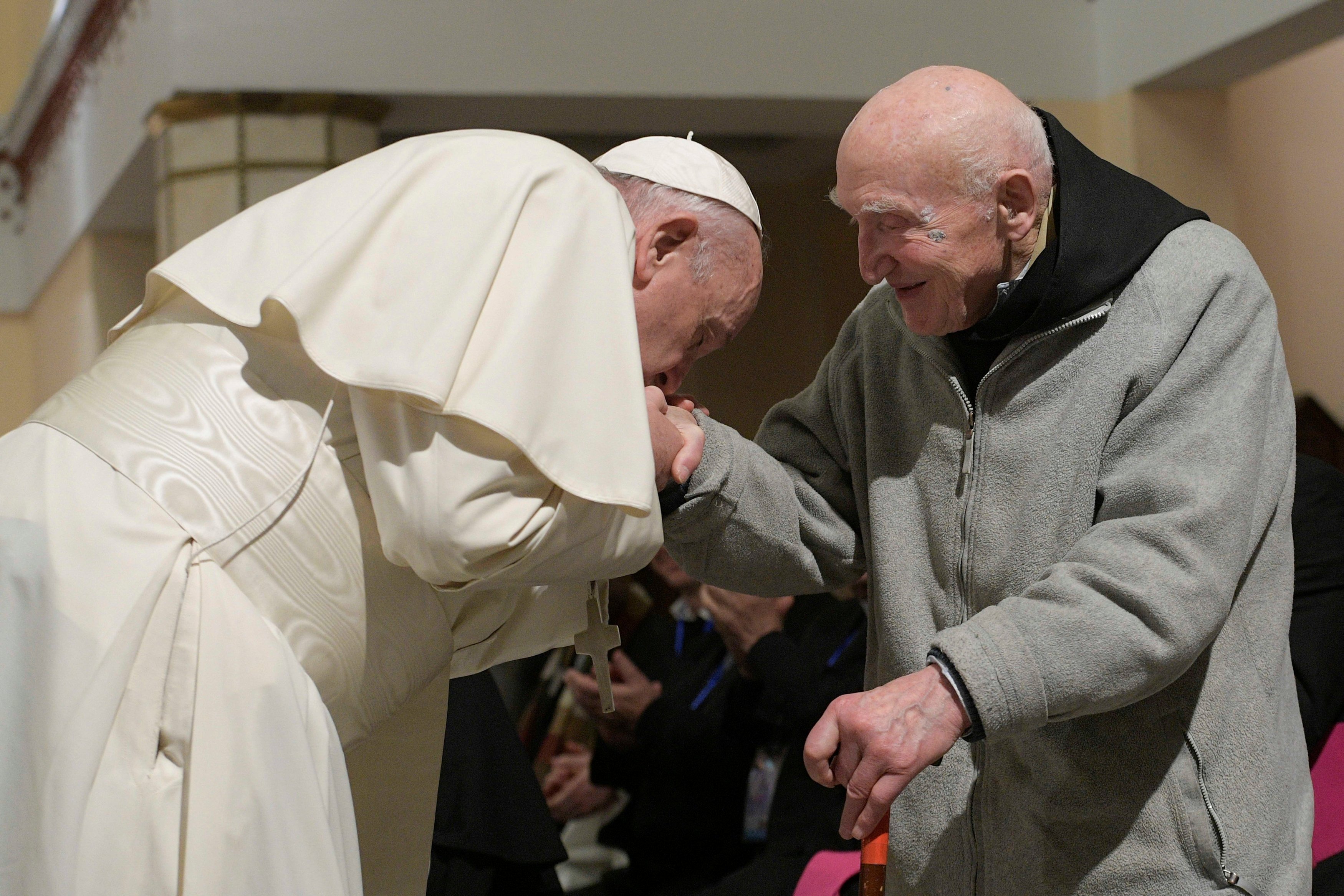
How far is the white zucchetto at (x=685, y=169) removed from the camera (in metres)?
2.29

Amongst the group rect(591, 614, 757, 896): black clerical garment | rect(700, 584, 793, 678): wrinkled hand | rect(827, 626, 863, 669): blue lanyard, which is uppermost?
rect(700, 584, 793, 678): wrinkled hand

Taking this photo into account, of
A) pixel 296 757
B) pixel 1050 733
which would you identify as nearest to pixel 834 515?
pixel 1050 733

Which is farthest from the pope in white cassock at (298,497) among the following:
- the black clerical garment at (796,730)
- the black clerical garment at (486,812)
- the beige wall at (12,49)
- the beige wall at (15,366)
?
the beige wall at (12,49)

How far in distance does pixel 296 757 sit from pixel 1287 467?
145cm

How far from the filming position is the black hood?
2.08 metres

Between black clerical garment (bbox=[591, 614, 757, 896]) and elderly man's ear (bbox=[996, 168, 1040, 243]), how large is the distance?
8.22ft

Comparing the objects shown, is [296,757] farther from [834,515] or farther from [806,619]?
[806,619]

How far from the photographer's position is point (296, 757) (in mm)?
1680

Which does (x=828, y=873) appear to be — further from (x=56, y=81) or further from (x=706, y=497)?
(x=56, y=81)

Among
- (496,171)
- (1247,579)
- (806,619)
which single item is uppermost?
(496,171)

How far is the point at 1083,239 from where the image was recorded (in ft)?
6.89

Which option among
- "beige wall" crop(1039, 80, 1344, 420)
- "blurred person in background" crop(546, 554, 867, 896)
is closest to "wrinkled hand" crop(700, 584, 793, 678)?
"blurred person in background" crop(546, 554, 867, 896)

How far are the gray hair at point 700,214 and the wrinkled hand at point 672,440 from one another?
0.22 meters

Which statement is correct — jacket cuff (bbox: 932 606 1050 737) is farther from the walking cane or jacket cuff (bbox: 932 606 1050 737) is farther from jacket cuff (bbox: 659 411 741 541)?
jacket cuff (bbox: 659 411 741 541)
